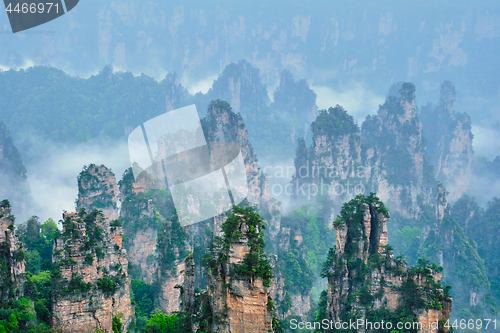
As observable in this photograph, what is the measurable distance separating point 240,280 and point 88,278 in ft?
32.3

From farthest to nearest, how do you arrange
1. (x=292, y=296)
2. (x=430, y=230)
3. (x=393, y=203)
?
(x=393, y=203), (x=430, y=230), (x=292, y=296)

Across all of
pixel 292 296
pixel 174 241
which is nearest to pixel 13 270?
pixel 174 241

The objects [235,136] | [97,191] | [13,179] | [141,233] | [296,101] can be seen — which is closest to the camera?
[141,233]

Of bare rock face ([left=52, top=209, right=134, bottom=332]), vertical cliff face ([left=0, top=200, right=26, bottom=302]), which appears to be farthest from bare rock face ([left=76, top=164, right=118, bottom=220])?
vertical cliff face ([left=0, top=200, right=26, bottom=302])

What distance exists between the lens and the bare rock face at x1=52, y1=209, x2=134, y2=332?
26703 millimetres

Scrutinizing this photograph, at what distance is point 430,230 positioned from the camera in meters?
76.9

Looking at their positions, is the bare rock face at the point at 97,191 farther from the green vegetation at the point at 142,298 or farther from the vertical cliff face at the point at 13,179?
the vertical cliff face at the point at 13,179

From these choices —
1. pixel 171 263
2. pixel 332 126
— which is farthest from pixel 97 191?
pixel 332 126

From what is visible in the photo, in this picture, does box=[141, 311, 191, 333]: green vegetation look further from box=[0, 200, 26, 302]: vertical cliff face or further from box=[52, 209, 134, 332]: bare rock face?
box=[0, 200, 26, 302]: vertical cliff face

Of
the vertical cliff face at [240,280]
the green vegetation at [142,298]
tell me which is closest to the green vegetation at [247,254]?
the vertical cliff face at [240,280]

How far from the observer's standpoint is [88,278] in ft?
91.1

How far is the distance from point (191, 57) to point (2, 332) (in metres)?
150

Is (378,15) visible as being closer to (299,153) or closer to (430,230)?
(299,153)

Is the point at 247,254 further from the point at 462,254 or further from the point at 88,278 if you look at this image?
the point at 462,254
